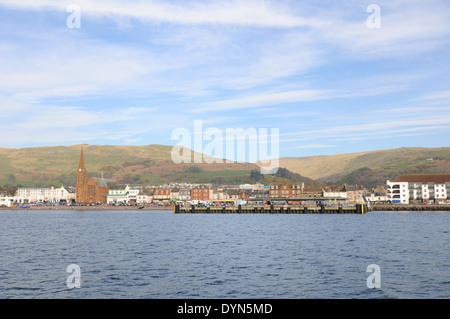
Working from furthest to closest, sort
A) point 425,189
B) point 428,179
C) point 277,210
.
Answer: point 428,179, point 425,189, point 277,210

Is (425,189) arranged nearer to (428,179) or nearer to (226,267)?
(428,179)

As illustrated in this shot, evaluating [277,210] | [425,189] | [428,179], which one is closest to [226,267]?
[277,210]

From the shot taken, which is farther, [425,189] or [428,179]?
[428,179]

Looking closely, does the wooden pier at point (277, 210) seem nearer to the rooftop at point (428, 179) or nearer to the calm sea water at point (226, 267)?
the rooftop at point (428, 179)

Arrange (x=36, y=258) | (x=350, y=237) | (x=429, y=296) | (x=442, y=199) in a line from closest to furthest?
(x=429, y=296) → (x=36, y=258) → (x=350, y=237) → (x=442, y=199)

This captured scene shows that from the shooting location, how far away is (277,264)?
38.9 meters

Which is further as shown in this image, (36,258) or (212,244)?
(212,244)

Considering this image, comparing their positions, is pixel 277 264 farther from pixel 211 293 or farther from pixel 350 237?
pixel 350 237

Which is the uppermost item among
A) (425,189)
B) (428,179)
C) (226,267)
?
(428,179)

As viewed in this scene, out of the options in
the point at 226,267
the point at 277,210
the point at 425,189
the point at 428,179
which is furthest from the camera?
the point at 428,179

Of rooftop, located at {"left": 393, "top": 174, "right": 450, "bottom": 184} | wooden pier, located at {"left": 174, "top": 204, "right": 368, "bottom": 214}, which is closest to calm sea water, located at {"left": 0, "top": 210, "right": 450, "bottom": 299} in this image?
wooden pier, located at {"left": 174, "top": 204, "right": 368, "bottom": 214}

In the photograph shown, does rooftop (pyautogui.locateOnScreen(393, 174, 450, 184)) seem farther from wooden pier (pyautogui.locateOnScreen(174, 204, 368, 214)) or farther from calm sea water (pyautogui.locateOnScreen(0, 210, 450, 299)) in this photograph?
calm sea water (pyautogui.locateOnScreen(0, 210, 450, 299))
